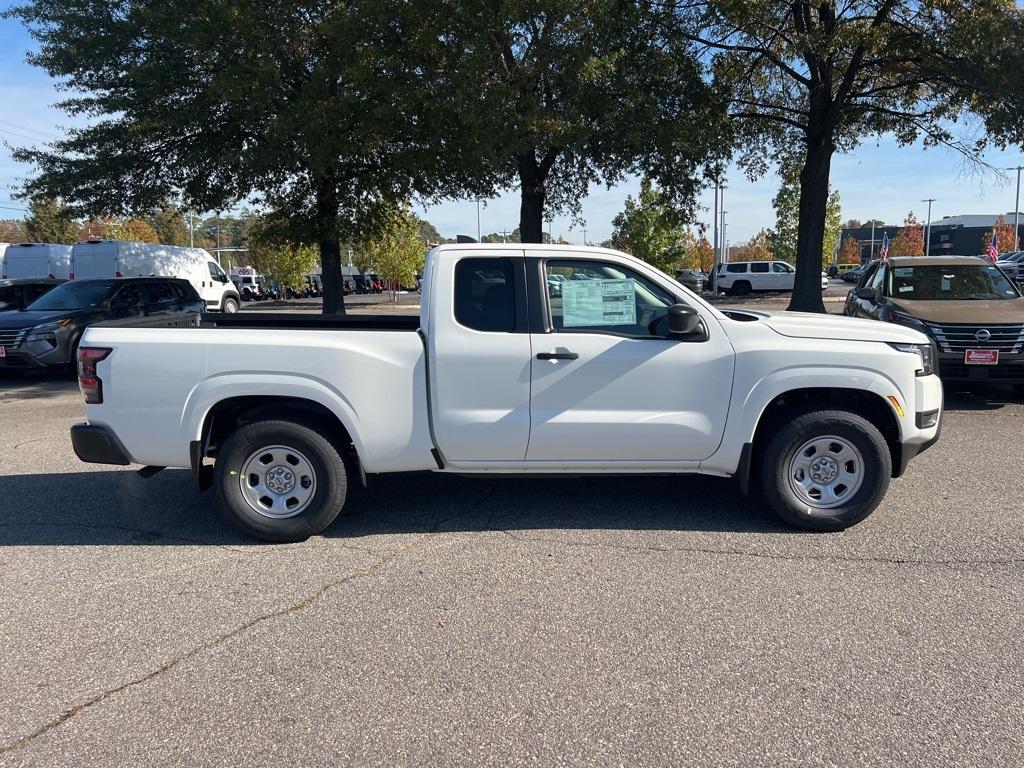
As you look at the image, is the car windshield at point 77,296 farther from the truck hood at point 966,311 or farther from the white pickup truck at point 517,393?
the truck hood at point 966,311

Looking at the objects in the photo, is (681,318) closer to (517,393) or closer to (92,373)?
(517,393)

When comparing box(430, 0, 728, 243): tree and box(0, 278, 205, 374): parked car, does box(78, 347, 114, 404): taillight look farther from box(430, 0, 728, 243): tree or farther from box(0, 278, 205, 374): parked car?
box(430, 0, 728, 243): tree

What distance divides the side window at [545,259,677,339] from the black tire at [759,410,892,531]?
1127 millimetres

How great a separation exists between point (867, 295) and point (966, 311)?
1.50 m

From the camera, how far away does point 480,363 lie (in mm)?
4859

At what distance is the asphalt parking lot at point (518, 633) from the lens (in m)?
2.92

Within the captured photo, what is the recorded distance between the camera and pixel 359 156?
16531 mm

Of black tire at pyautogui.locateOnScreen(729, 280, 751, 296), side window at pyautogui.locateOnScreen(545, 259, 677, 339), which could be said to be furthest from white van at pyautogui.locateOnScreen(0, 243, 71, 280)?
black tire at pyautogui.locateOnScreen(729, 280, 751, 296)

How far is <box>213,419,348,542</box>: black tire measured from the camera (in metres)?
4.88

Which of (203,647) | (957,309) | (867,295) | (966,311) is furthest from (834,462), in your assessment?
(867,295)

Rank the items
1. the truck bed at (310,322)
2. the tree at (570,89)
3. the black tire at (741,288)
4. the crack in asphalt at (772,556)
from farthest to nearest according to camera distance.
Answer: the black tire at (741,288) < the tree at (570,89) < the truck bed at (310,322) < the crack in asphalt at (772,556)

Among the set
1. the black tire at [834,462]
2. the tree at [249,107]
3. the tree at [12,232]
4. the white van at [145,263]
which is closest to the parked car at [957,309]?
the black tire at [834,462]

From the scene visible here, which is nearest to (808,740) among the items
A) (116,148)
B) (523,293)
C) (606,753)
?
(606,753)

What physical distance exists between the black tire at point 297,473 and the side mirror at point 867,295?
27.5ft
